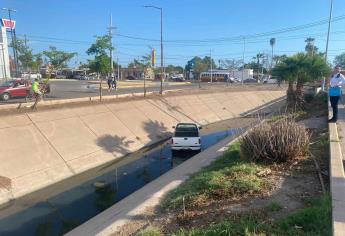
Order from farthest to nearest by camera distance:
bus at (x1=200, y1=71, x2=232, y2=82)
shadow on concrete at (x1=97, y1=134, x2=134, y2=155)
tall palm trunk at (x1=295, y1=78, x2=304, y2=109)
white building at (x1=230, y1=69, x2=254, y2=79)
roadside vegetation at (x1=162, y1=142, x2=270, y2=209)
Result: white building at (x1=230, y1=69, x2=254, y2=79) < bus at (x1=200, y1=71, x2=232, y2=82) < tall palm trunk at (x1=295, y1=78, x2=304, y2=109) < shadow on concrete at (x1=97, y1=134, x2=134, y2=155) < roadside vegetation at (x1=162, y1=142, x2=270, y2=209)

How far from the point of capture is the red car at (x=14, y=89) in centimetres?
2734

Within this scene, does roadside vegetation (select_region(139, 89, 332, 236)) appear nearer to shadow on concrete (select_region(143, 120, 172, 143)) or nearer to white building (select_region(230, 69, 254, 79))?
shadow on concrete (select_region(143, 120, 172, 143))

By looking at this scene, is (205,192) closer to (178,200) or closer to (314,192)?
(178,200)

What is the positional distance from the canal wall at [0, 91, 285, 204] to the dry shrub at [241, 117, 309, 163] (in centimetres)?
890

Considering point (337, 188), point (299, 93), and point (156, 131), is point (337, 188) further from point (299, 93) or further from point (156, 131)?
point (156, 131)

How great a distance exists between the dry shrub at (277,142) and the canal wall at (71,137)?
8.90 meters

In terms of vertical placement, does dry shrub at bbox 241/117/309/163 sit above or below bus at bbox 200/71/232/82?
above

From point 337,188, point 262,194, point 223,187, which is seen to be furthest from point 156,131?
point 337,188

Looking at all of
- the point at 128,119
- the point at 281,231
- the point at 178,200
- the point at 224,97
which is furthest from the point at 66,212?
the point at 224,97

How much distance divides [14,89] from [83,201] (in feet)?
60.1

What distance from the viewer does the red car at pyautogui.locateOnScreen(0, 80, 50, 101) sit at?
89.7 feet

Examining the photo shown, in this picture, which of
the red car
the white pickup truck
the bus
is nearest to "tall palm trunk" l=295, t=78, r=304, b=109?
the white pickup truck

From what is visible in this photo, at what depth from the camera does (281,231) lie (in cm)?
526

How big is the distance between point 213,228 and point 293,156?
430 cm
